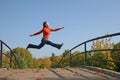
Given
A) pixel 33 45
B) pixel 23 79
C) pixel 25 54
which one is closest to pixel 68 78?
pixel 23 79

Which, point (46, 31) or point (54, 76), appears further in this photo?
point (46, 31)

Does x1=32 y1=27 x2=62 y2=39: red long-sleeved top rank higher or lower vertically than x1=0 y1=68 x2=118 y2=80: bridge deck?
higher

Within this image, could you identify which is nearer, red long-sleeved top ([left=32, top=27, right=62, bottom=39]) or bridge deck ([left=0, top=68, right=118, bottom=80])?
bridge deck ([left=0, top=68, right=118, bottom=80])

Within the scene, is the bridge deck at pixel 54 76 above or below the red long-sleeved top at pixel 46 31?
below

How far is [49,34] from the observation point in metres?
11.8

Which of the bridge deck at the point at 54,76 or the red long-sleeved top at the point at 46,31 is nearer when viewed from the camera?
the bridge deck at the point at 54,76

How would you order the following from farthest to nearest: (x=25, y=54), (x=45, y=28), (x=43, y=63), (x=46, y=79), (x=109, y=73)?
(x=43, y=63)
(x=25, y=54)
(x=45, y=28)
(x=109, y=73)
(x=46, y=79)

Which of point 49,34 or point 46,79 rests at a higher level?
point 49,34

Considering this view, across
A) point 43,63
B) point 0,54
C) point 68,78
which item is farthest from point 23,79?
point 43,63

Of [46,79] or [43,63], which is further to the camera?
[43,63]

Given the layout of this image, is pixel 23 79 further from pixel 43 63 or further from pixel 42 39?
pixel 43 63

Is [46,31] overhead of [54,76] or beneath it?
overhead

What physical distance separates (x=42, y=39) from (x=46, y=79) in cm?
460

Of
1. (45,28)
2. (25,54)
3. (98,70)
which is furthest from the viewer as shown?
(25,54)
